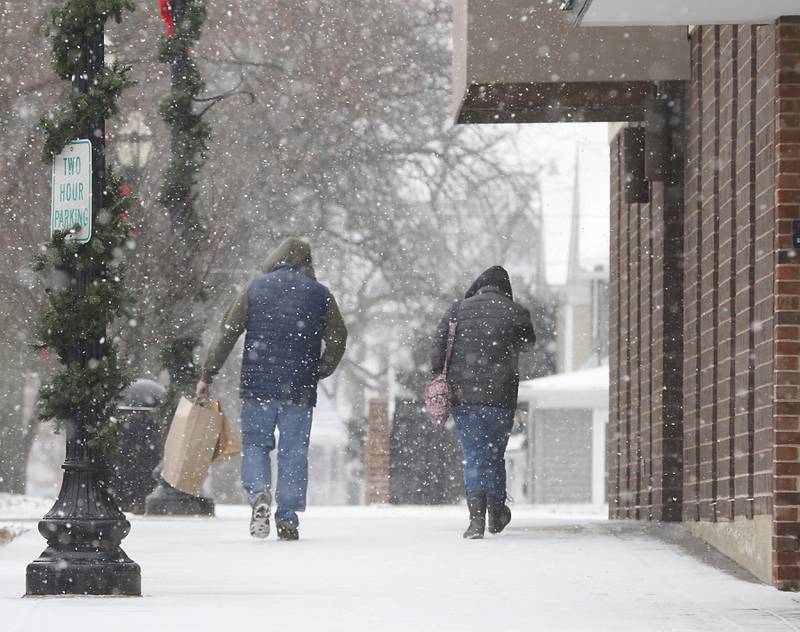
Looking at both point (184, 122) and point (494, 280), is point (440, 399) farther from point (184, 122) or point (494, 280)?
point (184, 122)

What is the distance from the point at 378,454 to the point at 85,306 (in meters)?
18.8

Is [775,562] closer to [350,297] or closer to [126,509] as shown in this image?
[126,509]

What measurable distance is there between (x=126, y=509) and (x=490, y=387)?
22.5ft

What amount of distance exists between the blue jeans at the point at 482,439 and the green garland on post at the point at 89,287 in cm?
385

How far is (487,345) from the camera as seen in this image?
1238 cm

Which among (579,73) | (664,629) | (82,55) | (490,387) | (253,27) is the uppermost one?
(253,27)

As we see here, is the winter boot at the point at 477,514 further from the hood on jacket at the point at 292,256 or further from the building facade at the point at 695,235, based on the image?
the hood on jacket at the point at 292,256

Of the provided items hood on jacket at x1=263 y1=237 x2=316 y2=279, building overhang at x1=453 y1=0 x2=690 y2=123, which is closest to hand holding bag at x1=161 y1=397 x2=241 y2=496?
hood on jacket at x1=263 y1=237 x2=316 y2=279

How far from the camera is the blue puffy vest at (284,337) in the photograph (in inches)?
471

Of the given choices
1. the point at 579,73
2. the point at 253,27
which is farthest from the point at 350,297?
the point at 579,73

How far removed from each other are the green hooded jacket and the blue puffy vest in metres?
0.04

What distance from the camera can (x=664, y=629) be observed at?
7.40 m

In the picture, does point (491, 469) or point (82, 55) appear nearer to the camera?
point (82, 55)

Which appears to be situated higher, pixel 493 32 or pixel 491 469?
pixel 493 32
